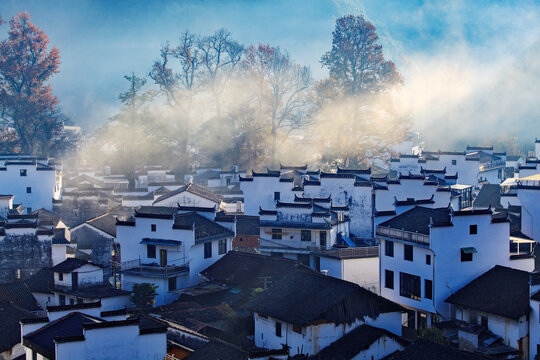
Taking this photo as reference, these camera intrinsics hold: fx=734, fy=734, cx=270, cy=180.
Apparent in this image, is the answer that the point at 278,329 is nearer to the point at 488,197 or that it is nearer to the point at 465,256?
the point at 465,256

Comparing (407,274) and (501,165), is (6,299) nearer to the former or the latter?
(407,274)

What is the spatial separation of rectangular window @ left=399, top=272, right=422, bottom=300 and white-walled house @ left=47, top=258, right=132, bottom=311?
451 inches

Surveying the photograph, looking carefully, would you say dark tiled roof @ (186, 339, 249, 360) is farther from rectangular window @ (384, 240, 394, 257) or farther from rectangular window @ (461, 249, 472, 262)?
rectangular window @ (461, 249, 472, 262)

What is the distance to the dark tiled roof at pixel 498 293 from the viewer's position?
25.3 metres

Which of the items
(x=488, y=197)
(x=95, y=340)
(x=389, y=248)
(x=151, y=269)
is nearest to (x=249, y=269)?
(x=151, y=269)

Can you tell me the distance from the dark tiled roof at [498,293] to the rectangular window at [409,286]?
1699 millimetres

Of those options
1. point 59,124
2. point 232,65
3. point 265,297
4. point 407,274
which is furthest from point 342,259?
point 59,124

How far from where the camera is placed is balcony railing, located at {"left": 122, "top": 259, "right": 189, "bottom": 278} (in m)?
33.9

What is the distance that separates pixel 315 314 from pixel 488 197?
2674 cm

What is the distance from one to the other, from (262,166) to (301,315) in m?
37.7

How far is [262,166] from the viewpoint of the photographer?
Answer: 202 ft

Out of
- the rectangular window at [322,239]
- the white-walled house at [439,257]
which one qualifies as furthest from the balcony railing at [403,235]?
the rectangular window at [322,239]

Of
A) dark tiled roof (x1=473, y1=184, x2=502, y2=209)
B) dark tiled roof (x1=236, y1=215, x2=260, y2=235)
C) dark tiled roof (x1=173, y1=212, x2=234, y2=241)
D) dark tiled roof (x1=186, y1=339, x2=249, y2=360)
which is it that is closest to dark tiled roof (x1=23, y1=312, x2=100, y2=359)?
dark tiled roof (x1=186, y1=339, x2=249, y2=360)

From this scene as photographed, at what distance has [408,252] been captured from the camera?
97.6 ft
